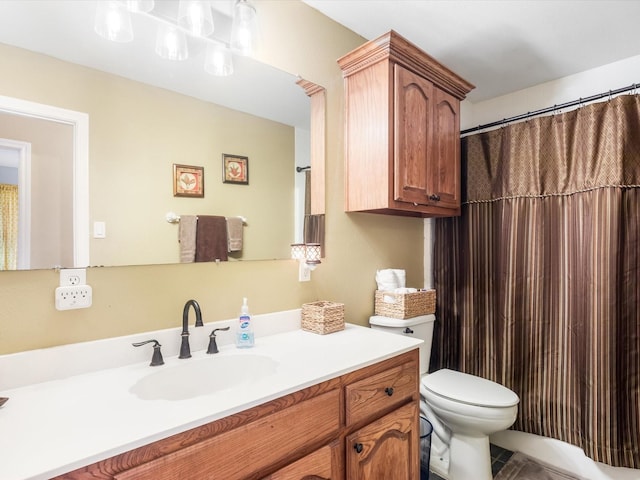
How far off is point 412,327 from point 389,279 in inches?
11.6

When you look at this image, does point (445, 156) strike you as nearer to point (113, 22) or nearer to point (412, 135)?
point (412, 135)

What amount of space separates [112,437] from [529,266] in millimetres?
2098

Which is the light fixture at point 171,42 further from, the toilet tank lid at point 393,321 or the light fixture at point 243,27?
the toilet tank lid at point 393,321

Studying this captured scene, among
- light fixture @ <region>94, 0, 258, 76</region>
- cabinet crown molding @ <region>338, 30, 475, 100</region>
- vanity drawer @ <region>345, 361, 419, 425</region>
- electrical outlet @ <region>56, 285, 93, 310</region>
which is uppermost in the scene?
cabinet crown molding @ <region>338, 30, 475, 100</region>

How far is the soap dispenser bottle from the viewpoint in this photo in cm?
131

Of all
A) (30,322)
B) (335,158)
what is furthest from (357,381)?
(335,158)

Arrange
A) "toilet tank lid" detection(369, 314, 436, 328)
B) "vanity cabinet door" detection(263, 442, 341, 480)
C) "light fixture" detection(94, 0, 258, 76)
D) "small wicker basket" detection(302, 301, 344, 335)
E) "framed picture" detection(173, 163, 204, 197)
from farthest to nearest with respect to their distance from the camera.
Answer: "toilet tank lid" detection(369, 314, 436, 328) → "small wicker basket" detection(302, 301, 344, 335) → "framed picture" detection(173, 163, 204, 197) → "light fixture" detection(94, 0, 258, 76) → "vanity cabinet door" detection(263, 442, 341, 480)

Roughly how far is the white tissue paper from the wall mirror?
0.69m

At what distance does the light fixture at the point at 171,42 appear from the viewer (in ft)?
4.04

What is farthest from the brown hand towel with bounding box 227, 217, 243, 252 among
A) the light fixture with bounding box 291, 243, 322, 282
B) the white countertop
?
the white countertop

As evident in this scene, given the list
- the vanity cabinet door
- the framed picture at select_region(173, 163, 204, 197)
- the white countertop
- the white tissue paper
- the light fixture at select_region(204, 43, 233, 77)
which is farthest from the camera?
the white tissue paper

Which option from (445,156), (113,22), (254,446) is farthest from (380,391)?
(113,22)

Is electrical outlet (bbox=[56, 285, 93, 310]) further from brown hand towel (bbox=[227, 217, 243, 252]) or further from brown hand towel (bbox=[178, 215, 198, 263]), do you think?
brown hand towel (bbox=[227, 217, 243, 252])

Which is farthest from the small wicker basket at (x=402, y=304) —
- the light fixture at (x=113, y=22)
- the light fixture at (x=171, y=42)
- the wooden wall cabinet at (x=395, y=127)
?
the light fixture at (x=113, y=22)
